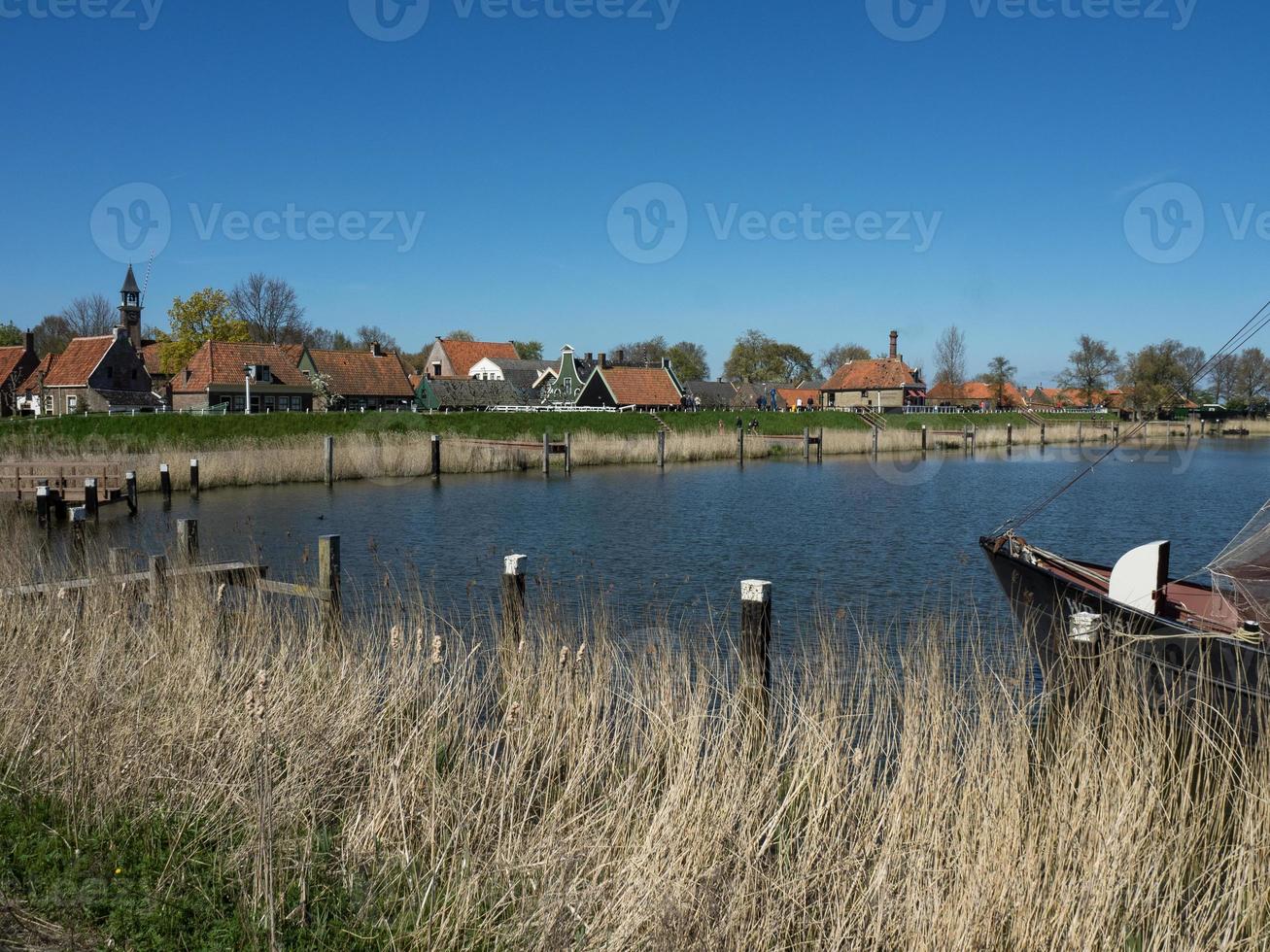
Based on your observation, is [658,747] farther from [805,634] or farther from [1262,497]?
[1262,497]

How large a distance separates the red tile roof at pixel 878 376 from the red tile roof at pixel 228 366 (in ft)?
184

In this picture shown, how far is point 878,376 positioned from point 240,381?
61.7 meters

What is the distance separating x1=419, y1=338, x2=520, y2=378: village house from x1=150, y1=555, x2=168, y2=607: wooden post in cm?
9169

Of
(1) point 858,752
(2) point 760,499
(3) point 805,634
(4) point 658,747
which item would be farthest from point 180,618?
(2) point 760,499

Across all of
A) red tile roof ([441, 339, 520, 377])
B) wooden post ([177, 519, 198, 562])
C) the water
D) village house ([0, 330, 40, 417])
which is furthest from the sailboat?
red tile roof ([441, 339, 520, 377])

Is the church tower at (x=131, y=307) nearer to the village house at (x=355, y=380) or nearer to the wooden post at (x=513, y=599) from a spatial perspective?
the village house at (x=355, y=380)

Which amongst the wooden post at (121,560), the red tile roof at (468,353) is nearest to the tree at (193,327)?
Answer: the red tile roof at (468,353)

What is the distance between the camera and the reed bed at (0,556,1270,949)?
4.23 metres

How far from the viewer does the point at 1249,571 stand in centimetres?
812

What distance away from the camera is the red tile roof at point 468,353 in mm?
101562

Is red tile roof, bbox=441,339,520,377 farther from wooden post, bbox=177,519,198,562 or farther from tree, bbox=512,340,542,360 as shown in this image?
wooden post, bbox=177,519,198,562

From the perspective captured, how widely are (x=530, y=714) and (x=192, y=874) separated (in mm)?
2470

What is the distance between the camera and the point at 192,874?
4.80 meters

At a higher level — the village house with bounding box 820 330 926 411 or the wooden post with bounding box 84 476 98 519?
the village house with bounding box 820 330 926 411
